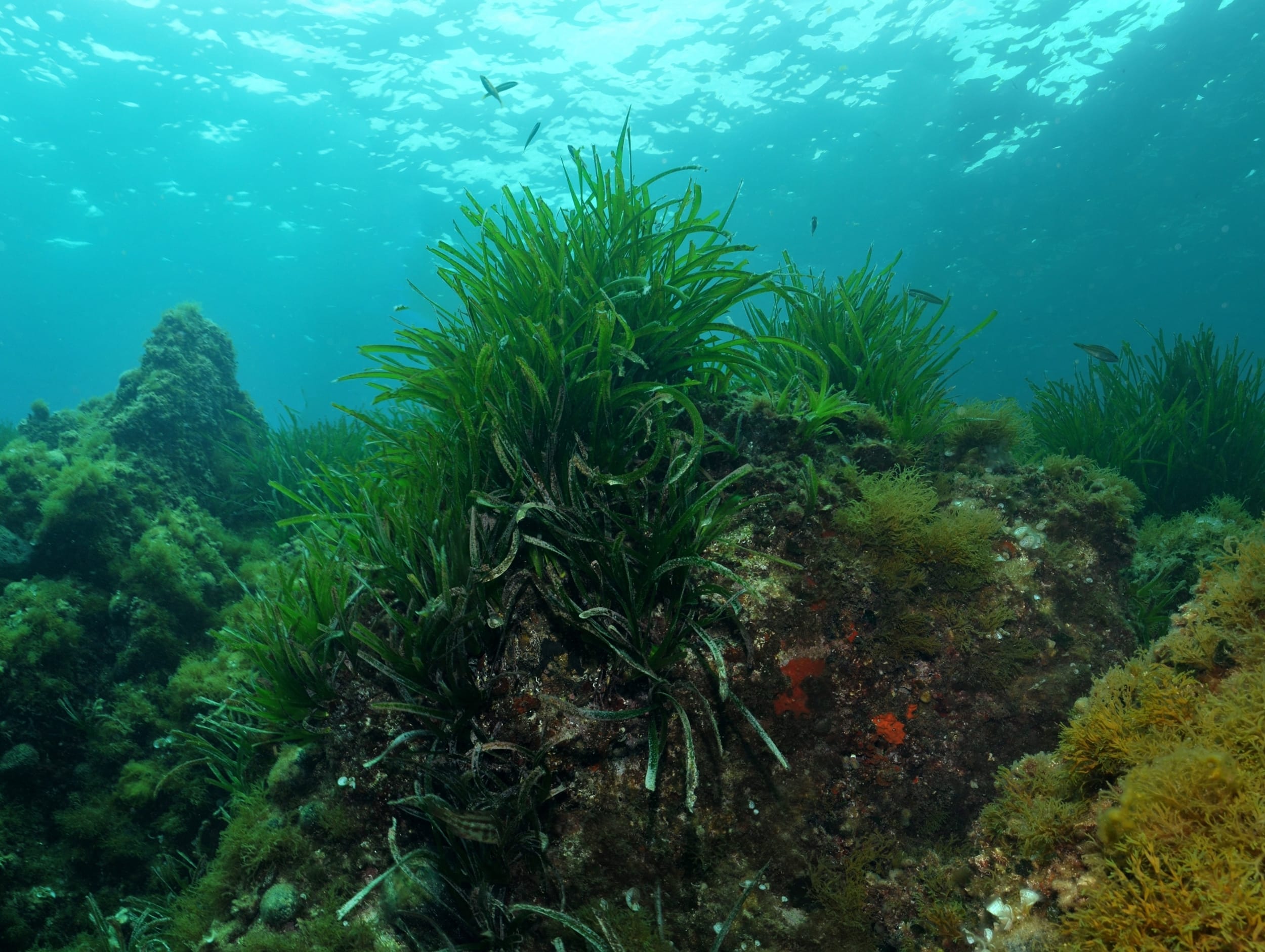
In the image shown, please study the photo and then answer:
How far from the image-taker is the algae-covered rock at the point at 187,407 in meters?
7.99

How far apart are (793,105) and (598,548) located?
3428cm

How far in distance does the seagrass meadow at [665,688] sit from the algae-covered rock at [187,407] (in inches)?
150

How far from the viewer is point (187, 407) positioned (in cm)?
866

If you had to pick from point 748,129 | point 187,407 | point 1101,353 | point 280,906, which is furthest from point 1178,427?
point 748,129

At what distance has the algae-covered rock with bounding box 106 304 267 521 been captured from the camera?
26.2 ft

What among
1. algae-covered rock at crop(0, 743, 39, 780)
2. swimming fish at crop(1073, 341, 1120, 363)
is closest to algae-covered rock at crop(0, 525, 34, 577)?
algae-covered rock at crop(0, 743, 39, 780)

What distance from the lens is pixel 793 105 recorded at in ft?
95.9

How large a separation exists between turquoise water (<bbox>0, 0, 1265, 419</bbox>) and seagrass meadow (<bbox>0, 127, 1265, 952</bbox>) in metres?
12.6

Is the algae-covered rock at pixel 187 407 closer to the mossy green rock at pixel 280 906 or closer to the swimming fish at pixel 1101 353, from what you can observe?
the mossy green rock at pixel 280 906

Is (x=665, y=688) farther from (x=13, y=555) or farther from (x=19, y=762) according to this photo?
(x=13, y=555)

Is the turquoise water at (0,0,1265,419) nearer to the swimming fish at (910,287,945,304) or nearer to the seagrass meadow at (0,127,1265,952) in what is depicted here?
the seagrass meadow at (0,127,1265,952)

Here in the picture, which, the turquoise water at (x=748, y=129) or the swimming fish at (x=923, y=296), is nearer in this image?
the swimming fish at (x=923, y=296)

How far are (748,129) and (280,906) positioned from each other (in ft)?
121

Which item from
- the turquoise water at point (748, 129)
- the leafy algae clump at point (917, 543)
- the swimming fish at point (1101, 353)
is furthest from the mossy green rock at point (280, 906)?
the turquoise water at point (748, 129)
